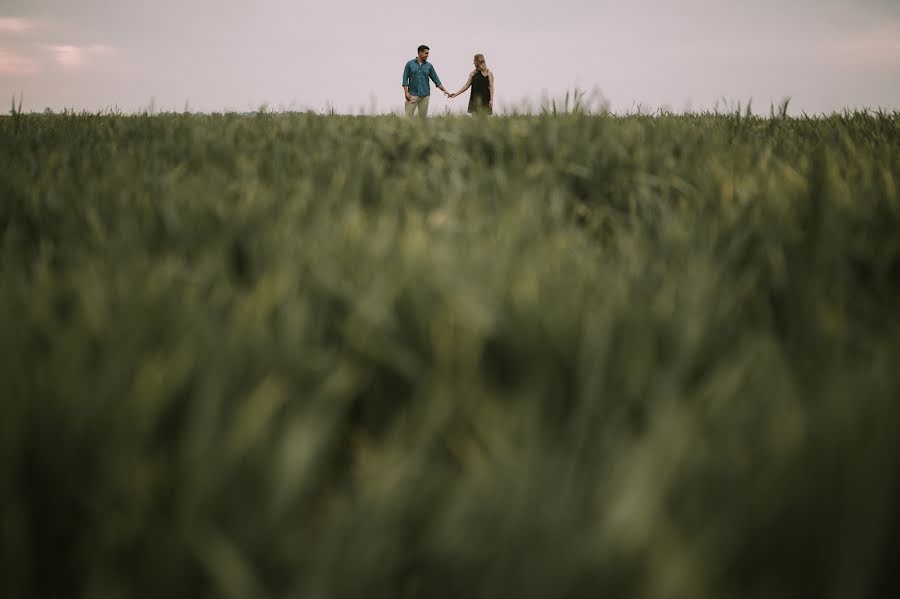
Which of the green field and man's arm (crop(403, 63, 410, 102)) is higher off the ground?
man's arm (crop(403, 63, 410, 102))

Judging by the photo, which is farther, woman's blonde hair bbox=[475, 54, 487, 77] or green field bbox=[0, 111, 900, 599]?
woman's blonde hair bbox=[475, 54, 487, 77]

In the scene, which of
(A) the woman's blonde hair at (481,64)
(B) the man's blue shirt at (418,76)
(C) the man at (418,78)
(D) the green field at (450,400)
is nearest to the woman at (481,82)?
(A) the woman's blonde hair at (481,64)

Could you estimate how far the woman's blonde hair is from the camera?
38.6ft

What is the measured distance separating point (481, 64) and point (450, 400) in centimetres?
1204

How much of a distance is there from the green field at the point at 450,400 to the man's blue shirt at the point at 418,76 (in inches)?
478

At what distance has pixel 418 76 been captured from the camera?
1297 centimetres

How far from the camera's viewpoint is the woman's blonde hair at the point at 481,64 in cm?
1177

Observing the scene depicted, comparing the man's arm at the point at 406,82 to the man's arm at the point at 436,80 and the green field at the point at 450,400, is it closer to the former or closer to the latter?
the man's arm at the point at 436,80

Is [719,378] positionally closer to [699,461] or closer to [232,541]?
[699,461]

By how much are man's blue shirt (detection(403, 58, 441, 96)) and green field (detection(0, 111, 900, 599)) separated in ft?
39.9

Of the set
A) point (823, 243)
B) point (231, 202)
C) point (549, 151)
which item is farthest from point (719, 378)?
point (549, 151)

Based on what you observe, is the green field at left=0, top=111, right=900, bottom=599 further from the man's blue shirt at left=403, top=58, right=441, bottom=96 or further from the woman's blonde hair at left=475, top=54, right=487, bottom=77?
the man's blue shirt at left=403, top=58, right=441, bottom=96

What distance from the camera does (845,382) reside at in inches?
23.3

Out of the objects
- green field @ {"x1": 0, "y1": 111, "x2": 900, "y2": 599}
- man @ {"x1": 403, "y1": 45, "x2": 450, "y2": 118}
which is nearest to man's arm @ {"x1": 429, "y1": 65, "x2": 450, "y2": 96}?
man @ {"x1": 403, "y1": 45, "x2": 450, "y2": 118}
